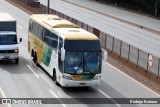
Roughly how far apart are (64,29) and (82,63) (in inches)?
136

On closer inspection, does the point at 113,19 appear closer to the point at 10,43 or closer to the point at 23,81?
the point at 10,43

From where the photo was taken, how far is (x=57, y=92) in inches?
999

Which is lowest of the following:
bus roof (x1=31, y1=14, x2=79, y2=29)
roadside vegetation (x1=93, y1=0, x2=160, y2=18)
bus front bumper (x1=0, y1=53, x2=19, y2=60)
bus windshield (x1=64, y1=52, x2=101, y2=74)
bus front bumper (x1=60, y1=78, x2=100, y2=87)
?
roadside vegetation (x1=93, y1=0, x2=160, y2=18)

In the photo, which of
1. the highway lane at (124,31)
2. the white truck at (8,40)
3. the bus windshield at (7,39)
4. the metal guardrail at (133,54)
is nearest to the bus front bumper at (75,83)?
the metal guardrail at (133,54)

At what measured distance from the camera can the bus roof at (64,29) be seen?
84.8ft

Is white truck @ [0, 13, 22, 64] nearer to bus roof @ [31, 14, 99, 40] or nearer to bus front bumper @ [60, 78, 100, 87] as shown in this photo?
bus roof @ [31, 14, 99, 40]

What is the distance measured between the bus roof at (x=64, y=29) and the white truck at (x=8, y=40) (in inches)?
75.9

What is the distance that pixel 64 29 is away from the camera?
2766cm

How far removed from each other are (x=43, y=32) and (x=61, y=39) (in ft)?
14.7

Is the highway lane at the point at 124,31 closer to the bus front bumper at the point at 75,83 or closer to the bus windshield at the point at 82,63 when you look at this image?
the bus windshield at the point at 82,63

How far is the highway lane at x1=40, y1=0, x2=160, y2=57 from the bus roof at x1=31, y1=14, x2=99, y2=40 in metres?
12.6

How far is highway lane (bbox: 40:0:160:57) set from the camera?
4535 cm

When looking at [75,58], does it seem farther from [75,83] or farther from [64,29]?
[64,29]

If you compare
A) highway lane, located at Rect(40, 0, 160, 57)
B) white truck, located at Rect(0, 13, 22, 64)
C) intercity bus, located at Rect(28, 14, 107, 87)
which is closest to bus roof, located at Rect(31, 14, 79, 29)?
intercity bus, located at Rect(28, 14, 107, 87)
